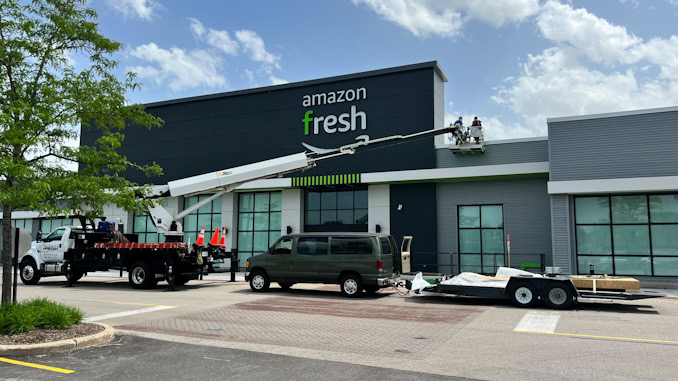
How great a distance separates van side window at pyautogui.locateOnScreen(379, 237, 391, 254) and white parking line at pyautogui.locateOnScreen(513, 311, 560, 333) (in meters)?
4.65

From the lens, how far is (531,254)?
21.0 metres

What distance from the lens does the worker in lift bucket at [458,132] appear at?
71.9 ft

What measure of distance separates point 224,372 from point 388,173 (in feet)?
59.8

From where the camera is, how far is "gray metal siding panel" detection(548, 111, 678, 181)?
18.8m

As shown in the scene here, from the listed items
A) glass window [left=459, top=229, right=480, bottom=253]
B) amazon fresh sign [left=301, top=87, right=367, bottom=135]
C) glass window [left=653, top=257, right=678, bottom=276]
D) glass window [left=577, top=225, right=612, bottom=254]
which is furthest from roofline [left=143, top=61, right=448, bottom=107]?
glass window [left=653, top=257, right=678, bottom=276]

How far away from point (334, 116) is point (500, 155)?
8710 millimetres

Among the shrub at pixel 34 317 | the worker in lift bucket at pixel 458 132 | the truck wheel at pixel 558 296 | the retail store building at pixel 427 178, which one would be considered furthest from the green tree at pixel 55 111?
A: the worker in lift bucket at pixel 458 132

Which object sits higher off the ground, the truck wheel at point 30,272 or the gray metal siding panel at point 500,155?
the gray metal siding panel at point 500,155

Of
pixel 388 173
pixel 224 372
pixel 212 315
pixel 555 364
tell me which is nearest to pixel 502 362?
pixel 555 364

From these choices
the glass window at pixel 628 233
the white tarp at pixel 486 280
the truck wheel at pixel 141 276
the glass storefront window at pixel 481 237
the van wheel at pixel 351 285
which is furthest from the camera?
the glass storefront window at pixel 481 237

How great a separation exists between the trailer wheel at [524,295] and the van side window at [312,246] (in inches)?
227

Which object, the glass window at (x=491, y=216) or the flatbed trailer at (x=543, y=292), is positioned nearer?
the flatbed trailer at (x=543, y=292)

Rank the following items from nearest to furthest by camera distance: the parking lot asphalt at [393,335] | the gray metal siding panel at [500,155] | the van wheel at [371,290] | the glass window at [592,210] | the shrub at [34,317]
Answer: the parking lot asphalt at [393,335]
the shrub at [34,317]
the van wheel at [371,290]
the glass window at [592,210]
the gray metal siding panel at [500,155]

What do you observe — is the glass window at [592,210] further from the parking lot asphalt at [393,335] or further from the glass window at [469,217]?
the parking lot asphalt at [393,335]
